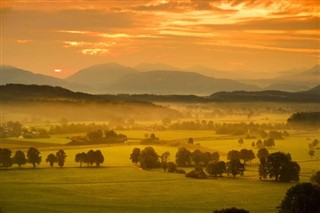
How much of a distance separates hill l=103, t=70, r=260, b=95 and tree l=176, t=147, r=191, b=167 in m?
15.3

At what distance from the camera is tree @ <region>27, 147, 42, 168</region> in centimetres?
2057

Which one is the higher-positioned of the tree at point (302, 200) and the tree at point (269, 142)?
the tree at point (269, 142)

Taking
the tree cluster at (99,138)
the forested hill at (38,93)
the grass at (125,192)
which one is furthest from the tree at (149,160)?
Result: the forested hill at (38,93)

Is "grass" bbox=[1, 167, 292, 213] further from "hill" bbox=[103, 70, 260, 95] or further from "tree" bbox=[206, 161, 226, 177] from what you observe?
"hill" bbox=[103, 70, 260, 95]

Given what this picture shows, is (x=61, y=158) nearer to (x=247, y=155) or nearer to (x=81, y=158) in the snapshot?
(x=81, y=158)

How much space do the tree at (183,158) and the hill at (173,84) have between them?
602 inches

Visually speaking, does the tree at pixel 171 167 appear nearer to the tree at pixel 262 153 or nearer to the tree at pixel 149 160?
the tree at pixel 149 160

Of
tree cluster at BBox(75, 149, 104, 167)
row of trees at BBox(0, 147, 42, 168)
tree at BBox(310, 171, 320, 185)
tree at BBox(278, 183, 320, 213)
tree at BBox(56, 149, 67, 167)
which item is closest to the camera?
tree at BBox(278, 183, 320, 213)

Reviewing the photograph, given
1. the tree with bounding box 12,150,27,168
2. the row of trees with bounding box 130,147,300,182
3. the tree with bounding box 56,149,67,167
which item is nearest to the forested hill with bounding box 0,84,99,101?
the tree with bounding box 12,150,27,168

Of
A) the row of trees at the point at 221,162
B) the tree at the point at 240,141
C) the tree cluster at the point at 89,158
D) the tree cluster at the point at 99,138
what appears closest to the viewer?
the row of trees at the point at 221,162

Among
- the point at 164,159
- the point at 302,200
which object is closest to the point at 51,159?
the point at 164,159

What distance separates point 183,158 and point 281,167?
3.84 meters

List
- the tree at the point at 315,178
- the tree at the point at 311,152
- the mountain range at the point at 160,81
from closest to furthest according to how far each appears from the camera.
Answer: the tree at the point at 315,178 < the tree at the point at 311,152 < the mountain range at the point at 160,81

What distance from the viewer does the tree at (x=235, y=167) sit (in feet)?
63.6
